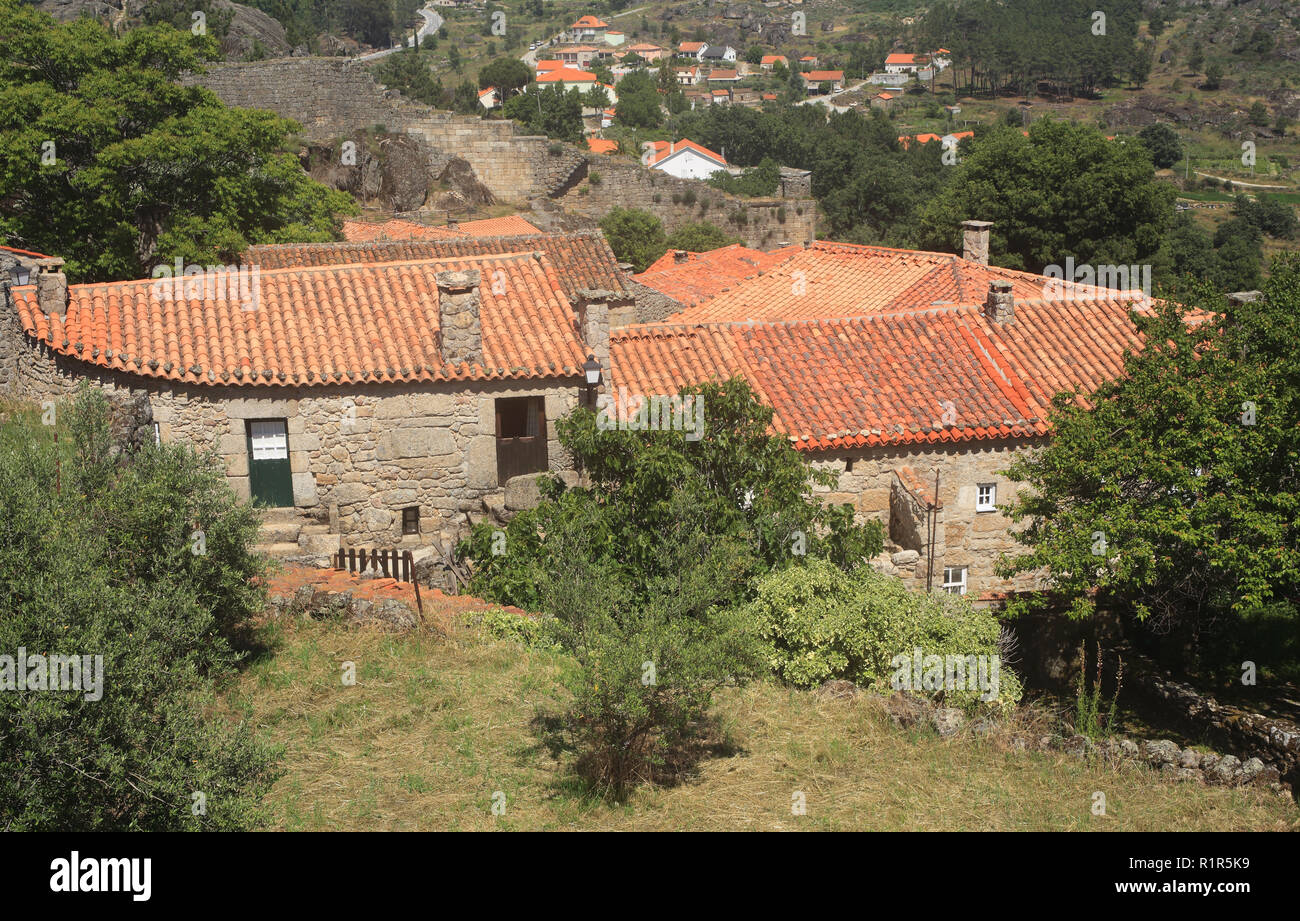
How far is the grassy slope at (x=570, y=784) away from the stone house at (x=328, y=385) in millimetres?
4319

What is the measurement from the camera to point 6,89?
2656 centimetres

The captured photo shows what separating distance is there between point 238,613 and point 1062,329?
571 inches

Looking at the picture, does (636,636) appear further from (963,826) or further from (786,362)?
(786,362)

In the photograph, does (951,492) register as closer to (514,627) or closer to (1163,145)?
(514,627)

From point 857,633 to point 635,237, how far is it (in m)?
35.5

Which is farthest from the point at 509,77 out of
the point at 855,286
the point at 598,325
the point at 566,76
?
the point at 598,325

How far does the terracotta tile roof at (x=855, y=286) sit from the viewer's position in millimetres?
24766

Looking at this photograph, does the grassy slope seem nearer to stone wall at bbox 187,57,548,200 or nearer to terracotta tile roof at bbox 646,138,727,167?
stone wall at bbox 187,57,548,200

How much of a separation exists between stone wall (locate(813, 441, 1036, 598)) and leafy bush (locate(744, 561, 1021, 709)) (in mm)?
3907

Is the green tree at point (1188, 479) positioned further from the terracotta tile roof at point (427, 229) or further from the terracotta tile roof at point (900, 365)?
the terracotta tile roof at point (427, 229)

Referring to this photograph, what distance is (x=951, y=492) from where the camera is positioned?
60.1 ft

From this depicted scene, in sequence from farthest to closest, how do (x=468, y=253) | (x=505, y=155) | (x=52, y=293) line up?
(x=505, y=155) → (x=468, y=253) → (x=52, y=293)

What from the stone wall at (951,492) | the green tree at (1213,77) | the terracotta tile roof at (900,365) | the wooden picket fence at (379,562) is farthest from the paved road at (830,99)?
the wooden picket fence at (379,562)

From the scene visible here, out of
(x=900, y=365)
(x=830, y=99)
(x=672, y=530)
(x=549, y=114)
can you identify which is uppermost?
(x=830, y=99)
